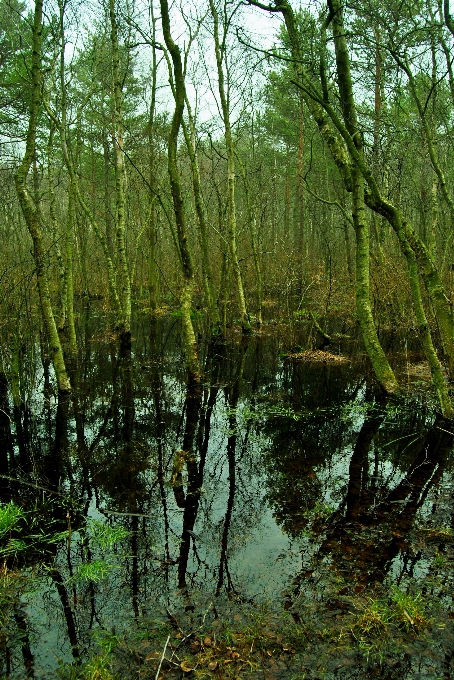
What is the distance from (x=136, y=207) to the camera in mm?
23891

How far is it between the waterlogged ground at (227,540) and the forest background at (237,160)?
1.65 m

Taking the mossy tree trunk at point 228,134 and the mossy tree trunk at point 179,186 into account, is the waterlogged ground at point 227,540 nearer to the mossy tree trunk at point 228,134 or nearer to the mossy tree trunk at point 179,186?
the mossy tree trunk at point 179,186

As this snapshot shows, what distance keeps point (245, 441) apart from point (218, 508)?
211 cm

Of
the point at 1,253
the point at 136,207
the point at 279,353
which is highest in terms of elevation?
the point at 136,207

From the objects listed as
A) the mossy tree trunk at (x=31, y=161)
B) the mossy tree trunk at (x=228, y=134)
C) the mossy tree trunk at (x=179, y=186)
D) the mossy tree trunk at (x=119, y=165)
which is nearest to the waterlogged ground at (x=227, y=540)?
the mossy tree trunk at (x=179, y=186)

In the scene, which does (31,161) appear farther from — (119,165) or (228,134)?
(228,134)

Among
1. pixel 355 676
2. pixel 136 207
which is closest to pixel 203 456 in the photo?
pixel 355 676

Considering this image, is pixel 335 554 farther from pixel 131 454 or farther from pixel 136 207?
pixel 136 207

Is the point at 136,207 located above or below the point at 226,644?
above

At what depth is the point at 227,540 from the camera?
4480 millimetres

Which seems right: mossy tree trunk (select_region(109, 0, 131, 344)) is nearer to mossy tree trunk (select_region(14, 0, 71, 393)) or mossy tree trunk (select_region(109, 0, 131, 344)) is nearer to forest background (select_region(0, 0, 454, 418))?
forest background (select_region(0, 0, 454, 418))

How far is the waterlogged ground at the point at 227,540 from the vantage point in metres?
3.02

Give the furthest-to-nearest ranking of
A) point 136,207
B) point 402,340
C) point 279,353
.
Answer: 1. point 136,207
2. point 402,340
3. point 279,353

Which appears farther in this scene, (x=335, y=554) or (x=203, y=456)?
(x=203, y=456)
